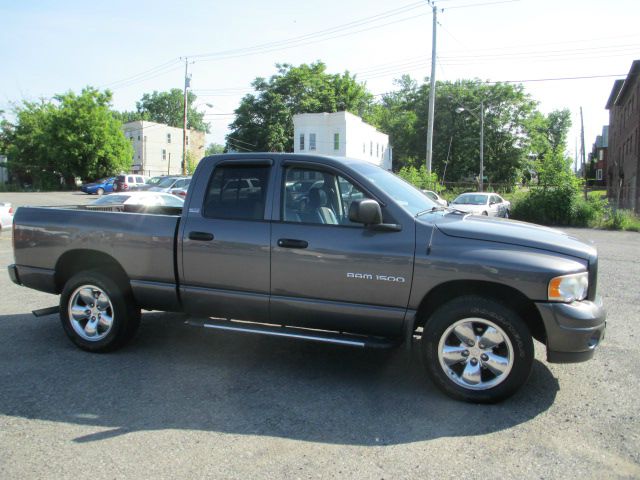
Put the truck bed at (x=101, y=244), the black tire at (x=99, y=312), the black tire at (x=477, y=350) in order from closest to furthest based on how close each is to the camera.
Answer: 1. the black tire at (x=477, y=350)
2. the truck bed at (x=101, y=244)
3. the black tire at (x=99, y=312)

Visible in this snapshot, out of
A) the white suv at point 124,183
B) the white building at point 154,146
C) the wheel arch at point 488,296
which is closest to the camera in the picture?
the wheel arch at point 488,296

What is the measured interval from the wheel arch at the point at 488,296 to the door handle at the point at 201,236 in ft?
6.23

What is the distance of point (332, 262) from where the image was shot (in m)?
4.18

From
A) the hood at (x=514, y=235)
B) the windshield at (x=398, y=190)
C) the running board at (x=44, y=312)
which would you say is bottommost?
the running board at (x=44, y=312)

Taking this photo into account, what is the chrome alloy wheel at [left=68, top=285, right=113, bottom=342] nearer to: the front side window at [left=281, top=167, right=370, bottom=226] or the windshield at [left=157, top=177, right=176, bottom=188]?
the front side window at [left=281, top=167, right=370, bottom=226]

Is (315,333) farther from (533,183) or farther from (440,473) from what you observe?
(533,183)

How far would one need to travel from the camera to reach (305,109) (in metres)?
61.5

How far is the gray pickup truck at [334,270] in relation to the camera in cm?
386

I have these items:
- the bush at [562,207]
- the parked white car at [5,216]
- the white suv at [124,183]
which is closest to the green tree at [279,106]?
the white suv at [124,183]

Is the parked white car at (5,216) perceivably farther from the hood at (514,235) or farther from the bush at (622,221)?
the bush at (622,221)

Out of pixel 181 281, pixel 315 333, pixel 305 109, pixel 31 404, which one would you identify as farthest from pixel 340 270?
pixel 305 109

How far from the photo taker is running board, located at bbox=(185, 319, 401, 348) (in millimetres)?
4102

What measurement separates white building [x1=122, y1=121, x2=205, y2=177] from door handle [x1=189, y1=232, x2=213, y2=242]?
68.0m

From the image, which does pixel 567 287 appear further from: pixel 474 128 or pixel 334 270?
pixel 474 128
